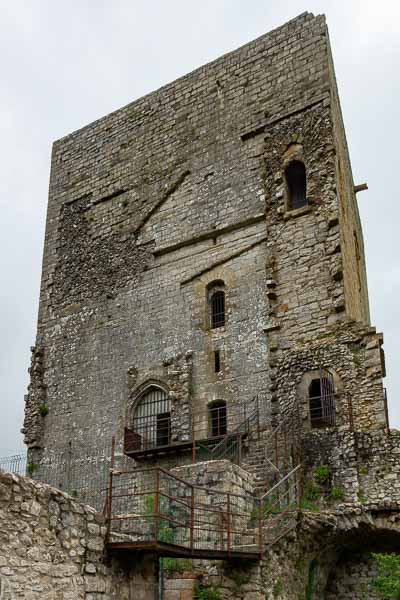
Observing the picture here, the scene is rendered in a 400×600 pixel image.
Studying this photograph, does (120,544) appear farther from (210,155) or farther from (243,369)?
(210,155)

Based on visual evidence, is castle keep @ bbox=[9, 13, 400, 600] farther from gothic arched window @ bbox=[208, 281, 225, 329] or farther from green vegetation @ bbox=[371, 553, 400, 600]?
green vegetation @ bbox=[371, 553, 400, 600]

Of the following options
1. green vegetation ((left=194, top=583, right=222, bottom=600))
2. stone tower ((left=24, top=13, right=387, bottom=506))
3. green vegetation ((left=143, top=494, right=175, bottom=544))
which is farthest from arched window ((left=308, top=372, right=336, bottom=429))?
green vegetation ((left=194, top=583, right=222, bottom=600))

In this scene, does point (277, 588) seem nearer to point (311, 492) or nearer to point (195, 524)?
point (195, 524)

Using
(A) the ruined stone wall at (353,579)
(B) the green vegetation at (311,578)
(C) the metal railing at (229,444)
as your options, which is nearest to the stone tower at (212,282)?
(C) the metal railing at (229,444)

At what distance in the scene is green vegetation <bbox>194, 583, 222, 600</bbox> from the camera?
10.4 metres

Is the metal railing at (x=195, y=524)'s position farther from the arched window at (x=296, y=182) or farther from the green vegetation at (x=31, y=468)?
the arched window at (x=296, y=182)

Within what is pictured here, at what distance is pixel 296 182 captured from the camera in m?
19.1

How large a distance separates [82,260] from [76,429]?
5.43 m

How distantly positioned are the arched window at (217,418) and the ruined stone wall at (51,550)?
7873 millimetres

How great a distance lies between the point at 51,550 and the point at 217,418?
30.9 ft

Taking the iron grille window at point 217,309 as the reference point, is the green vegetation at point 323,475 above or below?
below

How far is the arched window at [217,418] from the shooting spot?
57.3 ft

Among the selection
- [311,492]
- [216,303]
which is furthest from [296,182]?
[311,492]

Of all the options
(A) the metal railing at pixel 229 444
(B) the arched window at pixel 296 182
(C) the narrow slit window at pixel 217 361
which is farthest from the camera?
(B) the arched window at pixel 296 182
